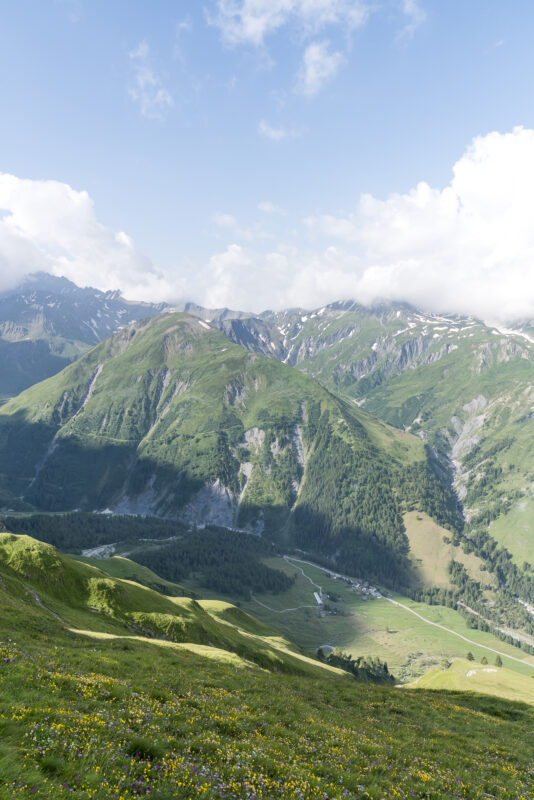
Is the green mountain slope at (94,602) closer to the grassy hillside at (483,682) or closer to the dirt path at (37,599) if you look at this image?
the dirt path at (37,599)

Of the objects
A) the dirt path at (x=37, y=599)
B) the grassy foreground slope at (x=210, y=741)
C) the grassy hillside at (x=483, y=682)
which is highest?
the grassy foreground slope at (x=210, y=741)

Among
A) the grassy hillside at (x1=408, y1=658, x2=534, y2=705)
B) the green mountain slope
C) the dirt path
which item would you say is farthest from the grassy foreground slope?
the grassy hillside at (x1=408, y1=658, x2=534, y2=705)

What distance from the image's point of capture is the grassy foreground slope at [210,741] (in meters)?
9.62

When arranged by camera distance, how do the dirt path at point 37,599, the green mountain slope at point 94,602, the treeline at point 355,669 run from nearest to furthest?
the dirt path at point 37,599 < the green mountain slope at point 94,602 < the treeline at point 355,669

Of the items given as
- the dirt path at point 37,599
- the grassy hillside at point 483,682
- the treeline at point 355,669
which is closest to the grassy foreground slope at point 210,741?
the dirt path at point 37,599

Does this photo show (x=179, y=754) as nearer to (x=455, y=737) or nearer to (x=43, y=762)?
(x=43, y=762)

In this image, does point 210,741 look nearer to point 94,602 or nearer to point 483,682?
point 94,602

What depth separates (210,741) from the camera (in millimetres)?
13586

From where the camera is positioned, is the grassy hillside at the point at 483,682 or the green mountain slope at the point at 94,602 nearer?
the green mountain slope at the point at 94,602

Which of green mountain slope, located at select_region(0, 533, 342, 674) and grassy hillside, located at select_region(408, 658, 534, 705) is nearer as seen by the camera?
green mountain slope, located at select_region(0, 533, 342, 674)

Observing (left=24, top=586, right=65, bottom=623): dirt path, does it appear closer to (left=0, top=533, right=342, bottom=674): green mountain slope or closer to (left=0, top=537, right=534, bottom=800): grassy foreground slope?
(left=0, top=533, right=342, bottom=674): green mountain slope

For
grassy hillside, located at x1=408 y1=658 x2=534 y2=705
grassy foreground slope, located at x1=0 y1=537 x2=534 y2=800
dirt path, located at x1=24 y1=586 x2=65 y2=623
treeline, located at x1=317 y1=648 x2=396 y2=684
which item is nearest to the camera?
grassy foreground slope, located at x1=0 y1=537 x2=534 y2=800

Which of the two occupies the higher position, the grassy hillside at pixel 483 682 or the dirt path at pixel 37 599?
the dirt path at pixel 37 599

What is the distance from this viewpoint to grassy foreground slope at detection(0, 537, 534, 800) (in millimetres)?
9617
